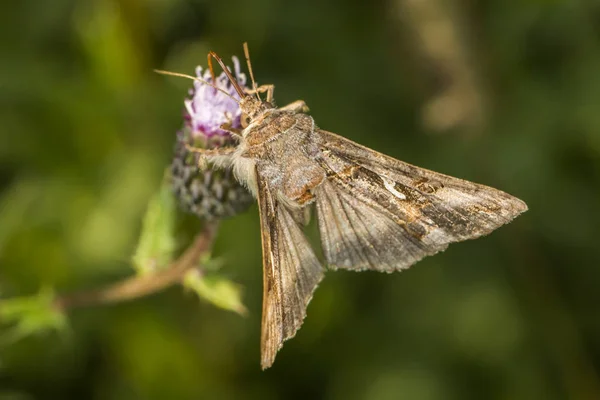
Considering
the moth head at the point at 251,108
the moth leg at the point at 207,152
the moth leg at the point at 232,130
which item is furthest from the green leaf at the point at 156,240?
the moth head at the point at 251,108

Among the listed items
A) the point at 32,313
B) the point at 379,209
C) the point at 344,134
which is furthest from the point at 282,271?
the point at 344,134

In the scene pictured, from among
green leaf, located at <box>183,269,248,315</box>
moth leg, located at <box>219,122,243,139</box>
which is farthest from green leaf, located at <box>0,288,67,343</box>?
moth leg, located at <box>219,122,243,139</box>

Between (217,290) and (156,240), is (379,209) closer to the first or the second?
(217,290)

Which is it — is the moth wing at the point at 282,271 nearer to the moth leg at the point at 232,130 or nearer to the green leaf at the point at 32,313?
the moth leg at the point at 232,130

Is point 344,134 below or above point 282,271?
above

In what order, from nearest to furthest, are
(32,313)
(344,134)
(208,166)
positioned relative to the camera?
(32,313) → (208,166) → (344,134)

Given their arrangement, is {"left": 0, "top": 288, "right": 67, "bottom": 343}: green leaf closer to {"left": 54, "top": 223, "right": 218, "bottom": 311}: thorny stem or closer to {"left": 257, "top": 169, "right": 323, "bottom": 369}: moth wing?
{"left": 54, "top": 223, "right": 218, "bottom": 311}: thorny stem

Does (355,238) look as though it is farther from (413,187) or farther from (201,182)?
(201,182)
